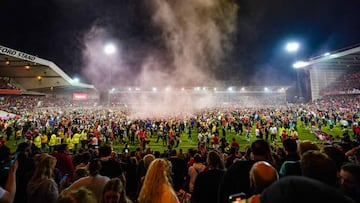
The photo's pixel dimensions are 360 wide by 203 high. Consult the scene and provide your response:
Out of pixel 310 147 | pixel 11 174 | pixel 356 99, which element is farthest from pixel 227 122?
pixel 356 99

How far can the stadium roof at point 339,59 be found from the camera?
36147 mm

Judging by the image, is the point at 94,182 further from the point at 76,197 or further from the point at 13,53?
the point at 13,53

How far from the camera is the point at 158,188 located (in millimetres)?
2201

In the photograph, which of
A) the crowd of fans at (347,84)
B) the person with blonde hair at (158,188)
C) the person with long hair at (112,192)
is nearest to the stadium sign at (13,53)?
the person with long hair at (112,192)

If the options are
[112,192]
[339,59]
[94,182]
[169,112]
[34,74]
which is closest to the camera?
[112,192]

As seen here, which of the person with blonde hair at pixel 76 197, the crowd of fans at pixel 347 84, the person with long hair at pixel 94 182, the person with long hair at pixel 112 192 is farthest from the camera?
the crowd of fans at pixel 347 84

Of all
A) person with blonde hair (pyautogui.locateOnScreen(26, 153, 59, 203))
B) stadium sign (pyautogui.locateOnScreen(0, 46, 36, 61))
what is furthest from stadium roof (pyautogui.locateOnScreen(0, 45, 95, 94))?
person with blonde hair (pyautogui.locateOnScreen(26, 153, 59, 203))

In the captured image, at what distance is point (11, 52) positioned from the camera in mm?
25234

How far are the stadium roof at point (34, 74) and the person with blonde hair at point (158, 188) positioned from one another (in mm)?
32099

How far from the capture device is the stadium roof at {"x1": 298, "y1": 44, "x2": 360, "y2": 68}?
36147 mm

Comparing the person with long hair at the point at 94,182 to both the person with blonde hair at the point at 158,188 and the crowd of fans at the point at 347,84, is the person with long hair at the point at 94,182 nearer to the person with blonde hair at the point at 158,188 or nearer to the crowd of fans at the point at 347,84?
the person with blonde hair at the point at 158,188

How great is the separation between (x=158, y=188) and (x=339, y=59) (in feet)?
171

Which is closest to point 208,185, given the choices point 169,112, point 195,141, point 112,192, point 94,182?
point 112,192

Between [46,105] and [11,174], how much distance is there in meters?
42.2
